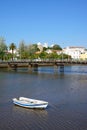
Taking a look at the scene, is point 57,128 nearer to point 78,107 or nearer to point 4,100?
point 78,107

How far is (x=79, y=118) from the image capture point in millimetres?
29859

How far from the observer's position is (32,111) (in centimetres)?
3284

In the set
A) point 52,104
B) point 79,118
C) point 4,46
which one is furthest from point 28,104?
point 4,46

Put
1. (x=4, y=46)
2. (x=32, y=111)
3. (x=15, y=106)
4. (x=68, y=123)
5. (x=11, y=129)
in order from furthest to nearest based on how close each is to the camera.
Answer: (x=4, y=46)
(x=15, y=106)
(x=32, y=111)
(x=68, y=123)
(x=11, y=129)

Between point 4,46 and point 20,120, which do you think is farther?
point 4,46

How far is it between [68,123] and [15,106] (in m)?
9.50

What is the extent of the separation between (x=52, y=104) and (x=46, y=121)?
8650 millimetres

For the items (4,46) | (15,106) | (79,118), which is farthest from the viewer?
(4,46)

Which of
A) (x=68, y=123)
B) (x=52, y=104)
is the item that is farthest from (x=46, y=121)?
(x=52, y=104)

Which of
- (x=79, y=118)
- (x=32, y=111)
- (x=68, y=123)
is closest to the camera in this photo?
(x=68, y=123)

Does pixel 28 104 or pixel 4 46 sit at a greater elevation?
pixel 4 46

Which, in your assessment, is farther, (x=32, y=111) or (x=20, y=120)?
(x=32, y=111)

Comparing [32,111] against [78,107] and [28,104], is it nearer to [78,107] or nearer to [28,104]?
[28,104]

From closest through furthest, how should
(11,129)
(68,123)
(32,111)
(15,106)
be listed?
1. (11,129)
2. (68,123)
3. (32,111)
4. (15,106)
